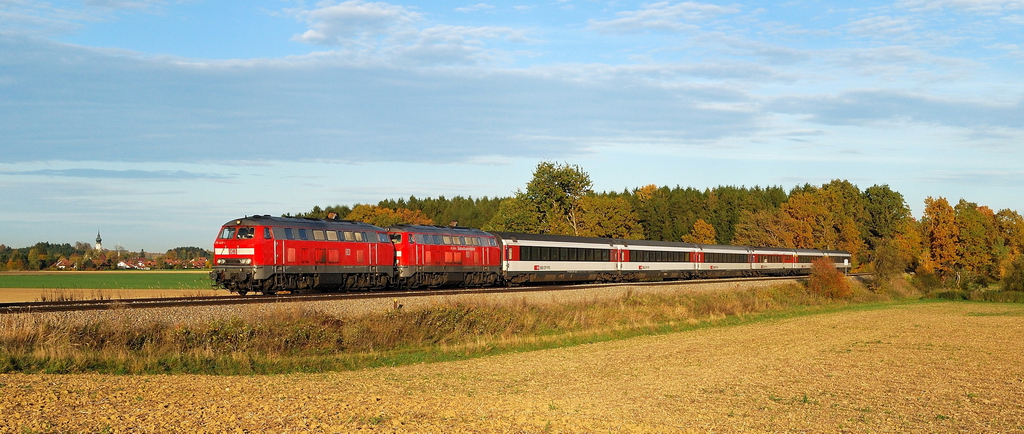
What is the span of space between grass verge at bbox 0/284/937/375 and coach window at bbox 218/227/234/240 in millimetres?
8516

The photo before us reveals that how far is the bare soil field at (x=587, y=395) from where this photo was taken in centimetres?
1426

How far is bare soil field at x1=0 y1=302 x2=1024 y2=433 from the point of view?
561 inches

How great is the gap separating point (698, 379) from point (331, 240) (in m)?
20.2

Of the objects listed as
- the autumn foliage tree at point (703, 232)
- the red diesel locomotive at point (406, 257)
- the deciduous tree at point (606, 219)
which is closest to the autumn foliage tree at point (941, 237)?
the autumn foliage tree at point (703, 232)

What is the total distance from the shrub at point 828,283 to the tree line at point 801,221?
12462 mm

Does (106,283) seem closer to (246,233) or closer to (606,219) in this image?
(606,219)

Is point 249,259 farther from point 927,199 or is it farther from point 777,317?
point 927,199

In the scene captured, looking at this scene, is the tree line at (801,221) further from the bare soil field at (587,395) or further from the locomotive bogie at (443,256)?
the bare soil field at (587,395)

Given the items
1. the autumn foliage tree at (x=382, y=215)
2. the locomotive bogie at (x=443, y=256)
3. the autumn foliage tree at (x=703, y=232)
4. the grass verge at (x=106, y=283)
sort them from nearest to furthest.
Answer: the locomotive bogie at (x=443, y=256) → the grass verge at (x=106, y=283) → the autumn foliage tree at (x=703, y=232) → the autumn foliage tree at (x=382, y=215)

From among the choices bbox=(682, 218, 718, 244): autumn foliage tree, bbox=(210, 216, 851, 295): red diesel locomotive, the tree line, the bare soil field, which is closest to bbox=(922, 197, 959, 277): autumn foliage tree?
the tree line

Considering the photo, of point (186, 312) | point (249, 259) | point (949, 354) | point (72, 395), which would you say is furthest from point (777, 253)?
point (72, 395)

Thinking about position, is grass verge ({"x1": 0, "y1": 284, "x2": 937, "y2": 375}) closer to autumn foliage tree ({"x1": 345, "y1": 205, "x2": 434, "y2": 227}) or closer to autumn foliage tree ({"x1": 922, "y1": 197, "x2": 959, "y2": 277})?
autumn foliage tree ({"x1": 922, "y1": 197, "x2": 959, "y2": 277})

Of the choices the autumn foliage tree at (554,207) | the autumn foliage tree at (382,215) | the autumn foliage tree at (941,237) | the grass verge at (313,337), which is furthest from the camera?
the autumn foliage tree at (382,215)

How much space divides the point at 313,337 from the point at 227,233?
1124 centimetres
